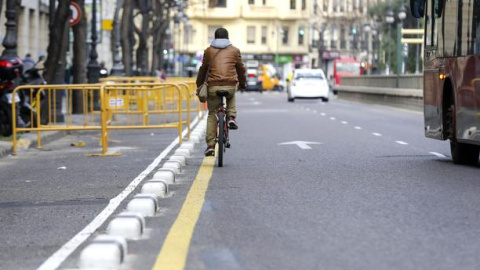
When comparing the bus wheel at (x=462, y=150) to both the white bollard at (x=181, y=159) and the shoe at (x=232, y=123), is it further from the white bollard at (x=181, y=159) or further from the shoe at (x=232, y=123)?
the white bollard at (x=181, y=159)

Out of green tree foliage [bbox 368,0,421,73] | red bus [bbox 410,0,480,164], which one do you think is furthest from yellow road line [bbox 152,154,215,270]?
green tree foliage [bbox 368,0,421,73]

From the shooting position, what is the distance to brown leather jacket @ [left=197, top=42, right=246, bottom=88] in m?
17.9

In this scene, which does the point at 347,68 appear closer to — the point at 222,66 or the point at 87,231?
the point at 222,66

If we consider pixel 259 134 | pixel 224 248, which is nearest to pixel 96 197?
pixel 224 248

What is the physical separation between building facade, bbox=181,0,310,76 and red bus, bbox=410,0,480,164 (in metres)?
116

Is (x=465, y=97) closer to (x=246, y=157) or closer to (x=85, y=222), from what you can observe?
(x=246, y=157)

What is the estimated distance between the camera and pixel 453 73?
17.3 m

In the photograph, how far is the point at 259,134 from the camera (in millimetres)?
27828

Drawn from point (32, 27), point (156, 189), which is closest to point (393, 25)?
point (32, 27)

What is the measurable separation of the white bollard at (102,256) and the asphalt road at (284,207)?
0.44ft

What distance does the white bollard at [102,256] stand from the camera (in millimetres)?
7934

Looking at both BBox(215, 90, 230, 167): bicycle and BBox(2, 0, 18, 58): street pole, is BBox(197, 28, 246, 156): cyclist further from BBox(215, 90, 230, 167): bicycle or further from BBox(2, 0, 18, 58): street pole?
BBox(2, 0, 18, 58): street pole

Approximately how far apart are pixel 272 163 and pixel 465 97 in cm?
290

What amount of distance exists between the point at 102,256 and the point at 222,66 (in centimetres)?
1008
